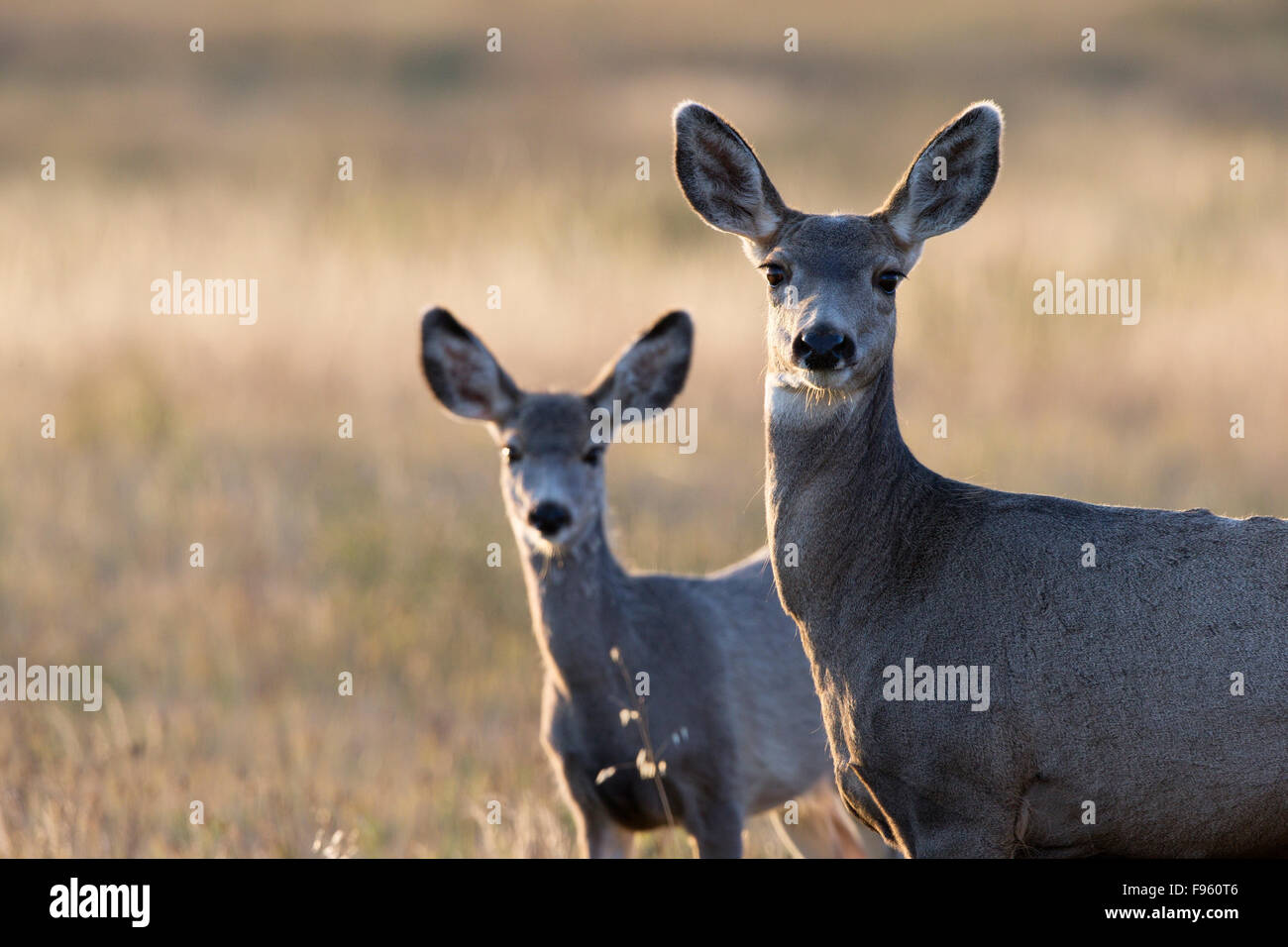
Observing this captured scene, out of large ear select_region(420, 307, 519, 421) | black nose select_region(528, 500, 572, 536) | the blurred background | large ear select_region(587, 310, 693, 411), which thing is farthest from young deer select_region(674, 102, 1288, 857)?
the blurred background

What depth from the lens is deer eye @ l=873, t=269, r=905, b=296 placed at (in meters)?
5.02

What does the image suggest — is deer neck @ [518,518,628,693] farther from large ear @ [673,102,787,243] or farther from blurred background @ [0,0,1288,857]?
large ear @ [673,102,787,243]

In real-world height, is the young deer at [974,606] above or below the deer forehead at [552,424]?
below

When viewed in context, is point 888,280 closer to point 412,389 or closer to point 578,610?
point 578,610

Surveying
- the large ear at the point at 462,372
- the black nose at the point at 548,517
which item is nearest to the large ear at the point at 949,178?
the black nose at the point at 548,517

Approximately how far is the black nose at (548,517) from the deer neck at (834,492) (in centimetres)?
207

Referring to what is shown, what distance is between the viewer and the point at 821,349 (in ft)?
15.4

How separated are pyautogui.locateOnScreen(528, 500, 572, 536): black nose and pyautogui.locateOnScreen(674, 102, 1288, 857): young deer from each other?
6.46 ft

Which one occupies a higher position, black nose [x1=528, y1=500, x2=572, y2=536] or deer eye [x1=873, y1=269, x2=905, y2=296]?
deer eye [x1=873, y1=269, x2=905, y2=296]

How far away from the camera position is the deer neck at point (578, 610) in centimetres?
722

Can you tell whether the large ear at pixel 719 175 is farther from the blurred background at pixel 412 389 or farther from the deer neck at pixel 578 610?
the blurred background at pixel 412 389

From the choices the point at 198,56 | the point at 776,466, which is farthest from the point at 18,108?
the point at 776,466

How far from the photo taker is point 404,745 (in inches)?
371
